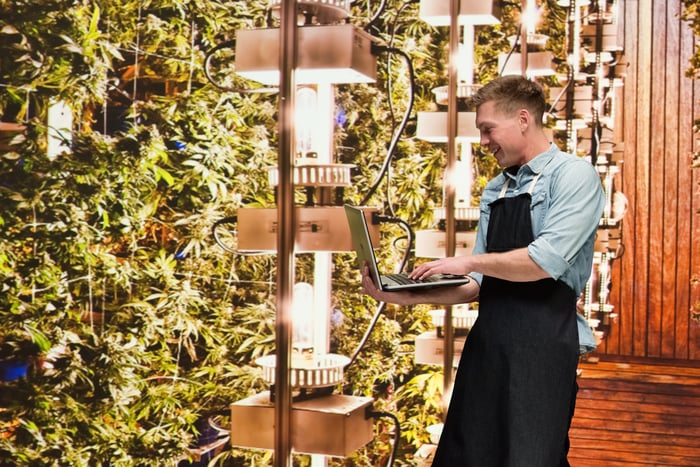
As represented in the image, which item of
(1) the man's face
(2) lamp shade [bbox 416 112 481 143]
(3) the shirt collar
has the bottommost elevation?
(3) the shirt collar

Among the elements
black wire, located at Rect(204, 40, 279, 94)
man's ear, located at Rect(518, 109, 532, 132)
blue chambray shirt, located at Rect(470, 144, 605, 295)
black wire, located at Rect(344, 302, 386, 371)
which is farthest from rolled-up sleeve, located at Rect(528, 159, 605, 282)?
black wire, located at Rect(344, 302, 386, 371)

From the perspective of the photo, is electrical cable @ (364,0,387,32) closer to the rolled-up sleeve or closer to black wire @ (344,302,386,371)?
black wire @ (344,302,386,371)

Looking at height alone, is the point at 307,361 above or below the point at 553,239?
below

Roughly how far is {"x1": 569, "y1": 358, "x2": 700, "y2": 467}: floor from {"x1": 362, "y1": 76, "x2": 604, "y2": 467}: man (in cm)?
277

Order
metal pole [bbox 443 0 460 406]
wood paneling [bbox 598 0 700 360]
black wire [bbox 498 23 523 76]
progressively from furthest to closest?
wood paneling [bbox 598 0 700 360], black wire [bbox 498 23 523 76], metal pole [bbox 443 0 460 406]

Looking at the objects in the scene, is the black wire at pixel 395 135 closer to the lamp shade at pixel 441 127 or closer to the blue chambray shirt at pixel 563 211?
the lamp shade at pixel 441 127

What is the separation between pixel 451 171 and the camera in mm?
3773

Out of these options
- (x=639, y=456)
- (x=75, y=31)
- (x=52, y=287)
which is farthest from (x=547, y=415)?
(x=639, y=456)

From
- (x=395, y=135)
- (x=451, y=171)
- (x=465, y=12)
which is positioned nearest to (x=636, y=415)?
(x=451, y=171)

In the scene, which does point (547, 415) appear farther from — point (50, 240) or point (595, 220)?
point (50, 240)

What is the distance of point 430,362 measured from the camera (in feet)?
11.9

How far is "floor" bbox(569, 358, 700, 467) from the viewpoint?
4723 millimetres

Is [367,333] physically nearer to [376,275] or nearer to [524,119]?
[376,275]

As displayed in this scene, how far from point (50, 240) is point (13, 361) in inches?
10.6
